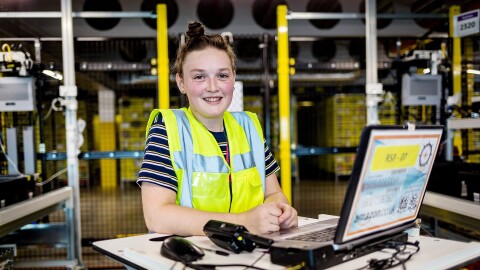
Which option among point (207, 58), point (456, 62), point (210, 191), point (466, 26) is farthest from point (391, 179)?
point (456, 62)

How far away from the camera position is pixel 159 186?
156 cm

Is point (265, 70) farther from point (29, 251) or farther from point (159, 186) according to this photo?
point (29, 251)

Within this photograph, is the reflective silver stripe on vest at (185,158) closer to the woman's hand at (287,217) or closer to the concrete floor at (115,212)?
the woman's hand at (287,217)

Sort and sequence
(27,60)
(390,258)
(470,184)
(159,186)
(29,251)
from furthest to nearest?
(29,251)
(27,60)
(470,184)
(159,186)
(390,258)

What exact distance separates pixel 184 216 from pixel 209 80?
1.85ft

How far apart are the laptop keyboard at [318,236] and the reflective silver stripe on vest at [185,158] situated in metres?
0.58

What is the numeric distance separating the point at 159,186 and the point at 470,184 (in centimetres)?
211

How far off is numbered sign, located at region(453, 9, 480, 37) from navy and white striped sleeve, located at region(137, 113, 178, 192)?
3.14m

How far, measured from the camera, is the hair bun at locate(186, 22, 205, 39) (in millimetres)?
1796

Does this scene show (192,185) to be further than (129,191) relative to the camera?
No

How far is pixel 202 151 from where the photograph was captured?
173cm

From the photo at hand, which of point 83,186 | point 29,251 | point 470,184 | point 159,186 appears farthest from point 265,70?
point 83,186

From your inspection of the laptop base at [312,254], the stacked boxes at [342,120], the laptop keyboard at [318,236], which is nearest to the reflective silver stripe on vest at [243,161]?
the laptop keyboard at [318,236]

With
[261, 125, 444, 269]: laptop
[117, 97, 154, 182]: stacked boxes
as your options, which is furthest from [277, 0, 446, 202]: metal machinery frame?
[117, 97, 154, 182]: stacked boxes
